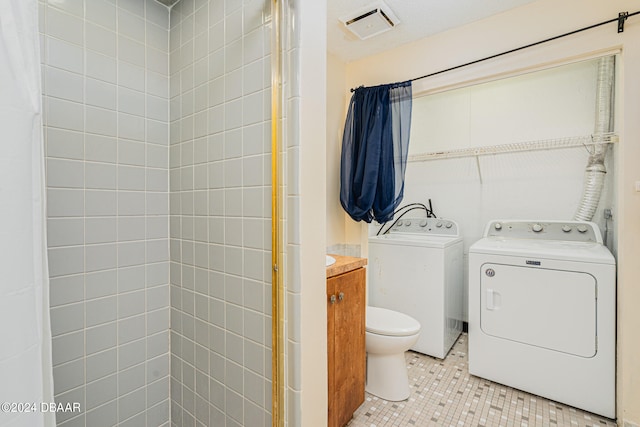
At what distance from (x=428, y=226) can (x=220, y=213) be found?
86.0 inches

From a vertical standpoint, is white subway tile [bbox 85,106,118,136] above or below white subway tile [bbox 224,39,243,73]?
below

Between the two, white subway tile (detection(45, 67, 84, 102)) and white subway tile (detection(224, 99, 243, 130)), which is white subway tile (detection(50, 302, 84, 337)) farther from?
white subway tile (detection(224, 99, 243, 130))

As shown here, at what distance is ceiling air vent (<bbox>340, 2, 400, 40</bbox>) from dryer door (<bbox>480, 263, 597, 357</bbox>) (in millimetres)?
1724

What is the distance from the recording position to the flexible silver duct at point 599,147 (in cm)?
195

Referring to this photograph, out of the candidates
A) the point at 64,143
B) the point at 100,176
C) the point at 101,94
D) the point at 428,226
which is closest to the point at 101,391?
the point at 100,176

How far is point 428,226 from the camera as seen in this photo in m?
2.83

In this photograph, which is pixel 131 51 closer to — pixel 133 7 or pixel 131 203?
pixel 133 7

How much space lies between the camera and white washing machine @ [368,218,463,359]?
223cm

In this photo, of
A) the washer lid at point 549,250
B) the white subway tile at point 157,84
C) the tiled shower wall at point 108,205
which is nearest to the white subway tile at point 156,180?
the tiled shower wall at point 108,205

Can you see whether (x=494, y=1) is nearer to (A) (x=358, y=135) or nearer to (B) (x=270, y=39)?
(A) (x=358, y=135)

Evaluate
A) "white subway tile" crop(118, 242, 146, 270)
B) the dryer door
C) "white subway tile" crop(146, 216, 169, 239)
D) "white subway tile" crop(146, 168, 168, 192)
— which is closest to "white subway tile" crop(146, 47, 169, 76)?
"white subway tile" crop(146, 168, 168, 192)

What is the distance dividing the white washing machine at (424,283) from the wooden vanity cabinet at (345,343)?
2.78 ft

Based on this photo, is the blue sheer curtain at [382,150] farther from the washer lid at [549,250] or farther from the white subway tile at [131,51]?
the white subway tile at [131,51]

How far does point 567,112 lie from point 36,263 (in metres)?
3.15
